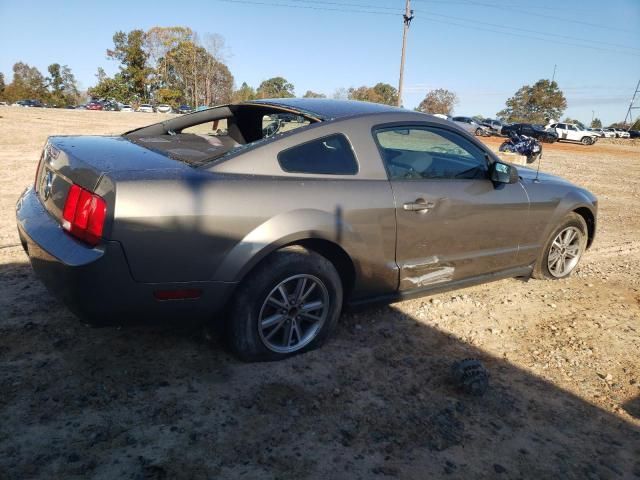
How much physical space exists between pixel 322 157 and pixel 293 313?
0.98 metres

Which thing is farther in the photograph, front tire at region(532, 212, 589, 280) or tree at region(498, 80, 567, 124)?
tree at region(498, 80, 567, 124)

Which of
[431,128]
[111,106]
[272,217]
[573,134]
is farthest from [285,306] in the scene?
[111,106]

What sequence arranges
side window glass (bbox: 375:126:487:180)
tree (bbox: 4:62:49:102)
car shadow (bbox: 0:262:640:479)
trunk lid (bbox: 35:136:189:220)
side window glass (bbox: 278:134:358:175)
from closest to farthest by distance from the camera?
car shadow (bbox: 0:262:640:479), trunk lid (bbox: 35:136:189:220), side window glass (bbox: 278:134:358:175), side window glass (bbox: 375:126:487:180), tree (bbox: 4:62:49:102)

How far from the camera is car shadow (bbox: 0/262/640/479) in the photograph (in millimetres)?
2141

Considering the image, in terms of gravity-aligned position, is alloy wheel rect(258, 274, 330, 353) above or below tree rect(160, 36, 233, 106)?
below

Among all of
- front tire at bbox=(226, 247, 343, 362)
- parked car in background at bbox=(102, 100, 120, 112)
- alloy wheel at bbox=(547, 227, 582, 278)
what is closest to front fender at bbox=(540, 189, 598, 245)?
alloy wheel at bbox=(547, 227, 582, 278)

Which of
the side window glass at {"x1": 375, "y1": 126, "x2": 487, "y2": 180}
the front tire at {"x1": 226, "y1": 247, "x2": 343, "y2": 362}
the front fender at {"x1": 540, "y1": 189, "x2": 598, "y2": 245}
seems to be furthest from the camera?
the front fender at {"x1": 540, "y1": 189, "x2": 598, "y2": 245}

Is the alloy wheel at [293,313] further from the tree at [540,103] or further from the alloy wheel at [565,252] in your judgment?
the tree at [540,103]

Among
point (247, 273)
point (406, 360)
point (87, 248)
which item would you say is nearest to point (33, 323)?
point (87, 248)

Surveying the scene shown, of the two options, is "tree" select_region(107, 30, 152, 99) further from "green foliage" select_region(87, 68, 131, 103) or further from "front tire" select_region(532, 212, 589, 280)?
"front tire" select_region(532, 212, 589, 280)

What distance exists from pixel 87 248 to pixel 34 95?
313ft

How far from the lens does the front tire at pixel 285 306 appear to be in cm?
276

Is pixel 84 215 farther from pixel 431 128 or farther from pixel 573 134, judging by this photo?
pixel 573 134

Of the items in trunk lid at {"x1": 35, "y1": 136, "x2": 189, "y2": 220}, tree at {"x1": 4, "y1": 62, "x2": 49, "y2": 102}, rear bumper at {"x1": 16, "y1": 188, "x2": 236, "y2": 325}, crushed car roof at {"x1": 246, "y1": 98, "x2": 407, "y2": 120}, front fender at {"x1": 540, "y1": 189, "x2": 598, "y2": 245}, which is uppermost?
tree at {"x1": 4, "y1": 62, "x2": 49, "y2": 102}
